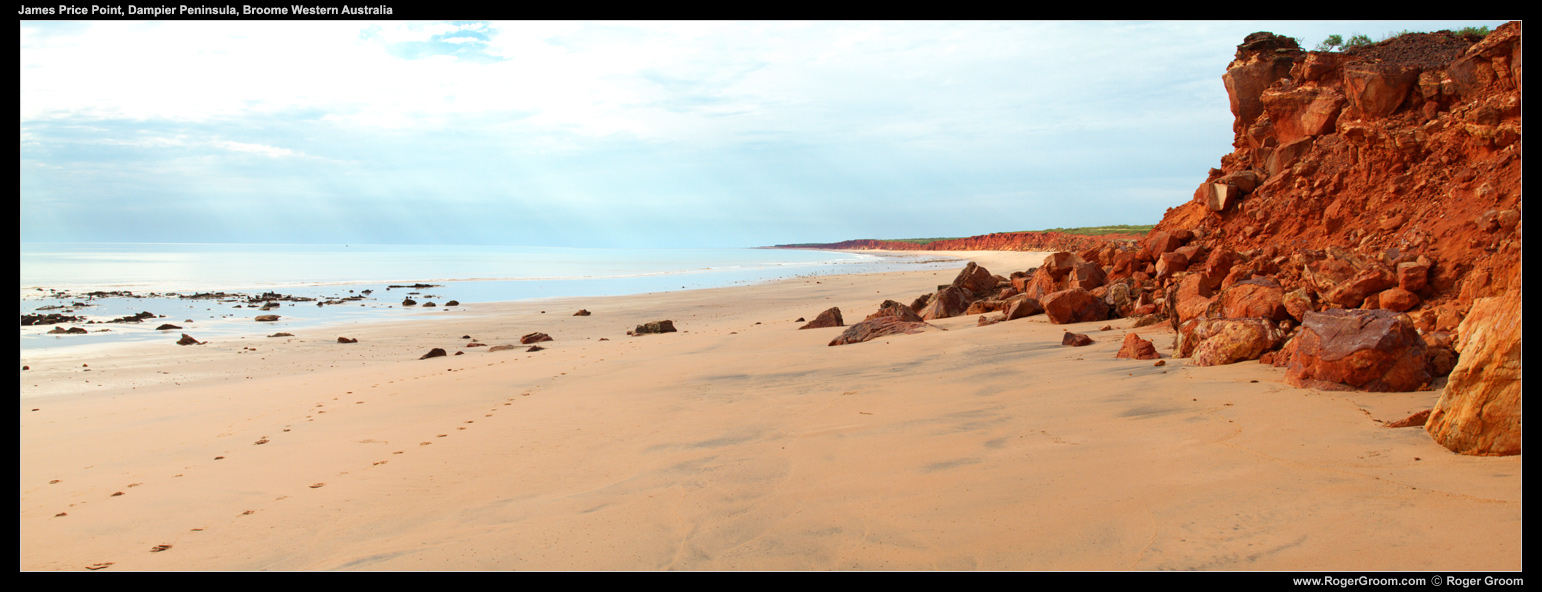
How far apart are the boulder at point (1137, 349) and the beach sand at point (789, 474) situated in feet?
0.76

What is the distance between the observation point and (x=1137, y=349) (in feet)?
23.3

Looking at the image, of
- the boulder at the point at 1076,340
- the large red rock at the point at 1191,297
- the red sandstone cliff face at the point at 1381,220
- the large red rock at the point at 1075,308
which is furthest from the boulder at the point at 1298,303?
the large red rock at the point at 1075,308

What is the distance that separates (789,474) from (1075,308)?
684 centimetres

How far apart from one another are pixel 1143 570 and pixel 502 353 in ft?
34.9

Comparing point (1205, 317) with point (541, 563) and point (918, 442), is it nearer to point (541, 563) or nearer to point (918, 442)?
point (918, 442)

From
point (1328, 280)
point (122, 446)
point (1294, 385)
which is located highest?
point (1328, 280)

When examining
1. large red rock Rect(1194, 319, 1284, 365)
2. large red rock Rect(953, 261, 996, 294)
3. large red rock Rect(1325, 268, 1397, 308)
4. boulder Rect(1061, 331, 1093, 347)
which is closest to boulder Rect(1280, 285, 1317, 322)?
large red rock Rect(1325, 268, 1397, 308)

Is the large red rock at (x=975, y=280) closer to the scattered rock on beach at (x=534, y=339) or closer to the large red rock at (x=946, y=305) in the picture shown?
the large red rock at (x=946, y=305)

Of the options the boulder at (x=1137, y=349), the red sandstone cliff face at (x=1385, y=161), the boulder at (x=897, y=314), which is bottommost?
the boulder at (x=1137, y=349)

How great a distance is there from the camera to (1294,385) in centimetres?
529

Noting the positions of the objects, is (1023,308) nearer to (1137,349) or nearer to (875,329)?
(875,329)

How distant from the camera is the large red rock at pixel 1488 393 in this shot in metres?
3.51

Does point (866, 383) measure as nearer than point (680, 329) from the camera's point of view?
Yes
